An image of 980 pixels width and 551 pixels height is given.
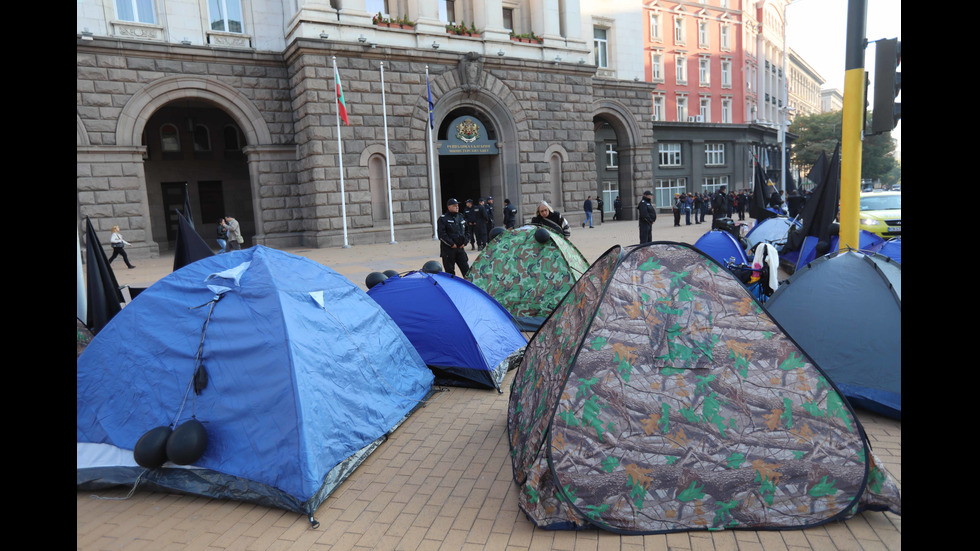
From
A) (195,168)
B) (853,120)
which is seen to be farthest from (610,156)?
(853,120)

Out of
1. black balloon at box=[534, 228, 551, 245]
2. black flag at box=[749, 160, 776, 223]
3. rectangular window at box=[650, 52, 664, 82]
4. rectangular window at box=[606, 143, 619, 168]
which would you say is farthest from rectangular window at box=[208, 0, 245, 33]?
rectangular window at box=[650, 52, 664, 82]

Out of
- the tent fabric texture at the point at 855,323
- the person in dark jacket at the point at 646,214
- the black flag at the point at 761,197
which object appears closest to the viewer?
the tent fabric texture at the point at 855,323

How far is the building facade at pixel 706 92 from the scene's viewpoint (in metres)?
37.3

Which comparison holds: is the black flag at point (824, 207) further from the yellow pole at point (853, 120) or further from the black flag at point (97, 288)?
the black flag at point (97, 288)

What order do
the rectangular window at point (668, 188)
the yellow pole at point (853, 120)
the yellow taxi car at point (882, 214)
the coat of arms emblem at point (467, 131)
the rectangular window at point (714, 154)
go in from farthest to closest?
1. the rectangular window at point (714, 154)
2. the rectangular window at point (668, 188)
3. the coat of arms emblem at point (467, 131)
4. the yellow taxi car at point (882, 214)
5. the yellow pole at point (853, 120)

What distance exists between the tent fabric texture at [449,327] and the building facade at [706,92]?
1281 inches

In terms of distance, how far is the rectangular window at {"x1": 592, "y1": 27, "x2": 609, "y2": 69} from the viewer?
91.7 ft

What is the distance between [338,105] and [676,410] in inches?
686

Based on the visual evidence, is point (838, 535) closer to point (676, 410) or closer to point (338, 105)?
point (676, 410)

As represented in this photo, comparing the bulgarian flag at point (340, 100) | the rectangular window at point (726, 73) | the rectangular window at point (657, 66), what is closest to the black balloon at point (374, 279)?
the bulgarian flag at point (340, 100)

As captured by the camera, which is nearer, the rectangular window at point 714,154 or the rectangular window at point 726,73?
the rectangular window at point 714,154

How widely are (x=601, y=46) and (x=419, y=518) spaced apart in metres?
28.3

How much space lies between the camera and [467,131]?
22359 millimetres

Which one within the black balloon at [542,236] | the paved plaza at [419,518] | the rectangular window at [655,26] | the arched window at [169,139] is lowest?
the paved plaza at [419,518]
